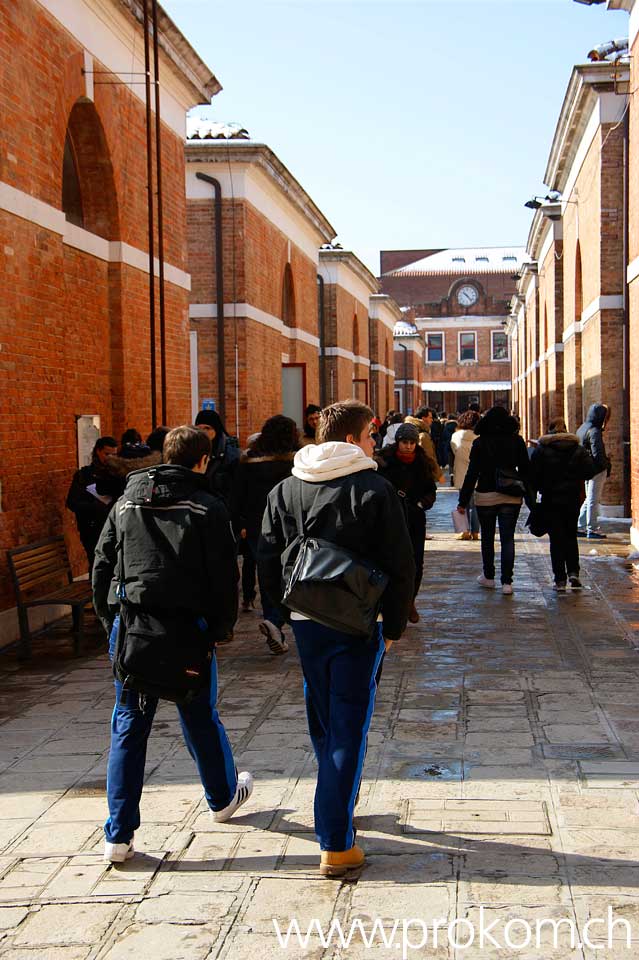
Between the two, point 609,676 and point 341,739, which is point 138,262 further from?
point 341,739

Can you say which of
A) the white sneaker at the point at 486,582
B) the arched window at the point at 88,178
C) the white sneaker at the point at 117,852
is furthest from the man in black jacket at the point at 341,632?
the arched window at the point at 88,178

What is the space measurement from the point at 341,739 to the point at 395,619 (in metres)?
0.49

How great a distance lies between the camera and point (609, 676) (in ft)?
24.5

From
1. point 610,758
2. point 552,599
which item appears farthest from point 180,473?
point 552,599

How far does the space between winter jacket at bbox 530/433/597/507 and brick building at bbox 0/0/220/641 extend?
4387 mm

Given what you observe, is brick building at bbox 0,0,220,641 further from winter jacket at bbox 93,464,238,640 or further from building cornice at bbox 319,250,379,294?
building cornice at bbox 319,250,379,294

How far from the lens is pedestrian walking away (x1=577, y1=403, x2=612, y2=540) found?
13.7 meters

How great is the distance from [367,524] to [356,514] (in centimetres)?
6

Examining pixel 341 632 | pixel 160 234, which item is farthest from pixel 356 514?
pixel 160 234

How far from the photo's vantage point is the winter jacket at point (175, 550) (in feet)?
14.4

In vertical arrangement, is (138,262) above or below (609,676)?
above

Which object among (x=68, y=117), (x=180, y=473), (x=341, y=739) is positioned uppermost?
(x=68, y=117)

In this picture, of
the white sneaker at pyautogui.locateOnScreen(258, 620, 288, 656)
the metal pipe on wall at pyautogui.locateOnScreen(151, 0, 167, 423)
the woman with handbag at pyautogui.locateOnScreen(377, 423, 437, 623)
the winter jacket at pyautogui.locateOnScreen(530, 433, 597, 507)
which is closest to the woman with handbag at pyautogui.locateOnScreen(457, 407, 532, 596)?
the winter jacket at pyautogui.locateOnScreen(530, 433, 597, 507)

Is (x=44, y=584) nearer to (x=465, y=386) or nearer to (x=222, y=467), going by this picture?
(x=222, y=467)
